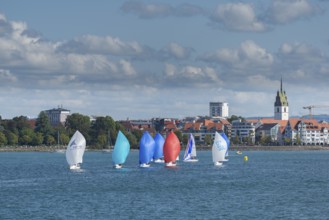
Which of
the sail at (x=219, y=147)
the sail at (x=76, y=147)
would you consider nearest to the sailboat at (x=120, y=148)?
A: the sail at (x=76, y=147)

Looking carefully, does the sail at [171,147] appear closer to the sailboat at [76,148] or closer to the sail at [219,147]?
the sail at [219,147]

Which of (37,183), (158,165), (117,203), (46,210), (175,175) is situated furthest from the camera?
(158,165)

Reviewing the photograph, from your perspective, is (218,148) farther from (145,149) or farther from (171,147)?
(145,149)

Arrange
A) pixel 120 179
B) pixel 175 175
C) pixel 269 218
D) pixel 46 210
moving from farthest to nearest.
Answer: pixel 175 175
pixel 120 179
pixel 46 210
pixel 269 218

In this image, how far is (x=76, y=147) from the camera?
329 ft

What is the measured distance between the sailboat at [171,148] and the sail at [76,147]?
1147 cm

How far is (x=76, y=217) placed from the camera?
178 feet

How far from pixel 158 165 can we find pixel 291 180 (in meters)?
30.4

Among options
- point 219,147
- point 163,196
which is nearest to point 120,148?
point 219,147

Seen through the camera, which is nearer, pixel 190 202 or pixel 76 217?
pixel 76 217

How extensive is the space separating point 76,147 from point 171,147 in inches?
535

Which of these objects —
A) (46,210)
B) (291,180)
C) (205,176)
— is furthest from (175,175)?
(46,210)

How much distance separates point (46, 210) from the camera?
192 feet

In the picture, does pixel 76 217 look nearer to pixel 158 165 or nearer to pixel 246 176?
pixel 246 176
